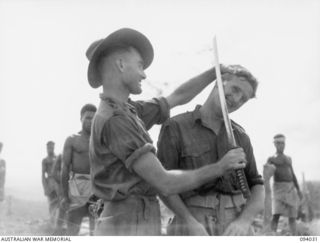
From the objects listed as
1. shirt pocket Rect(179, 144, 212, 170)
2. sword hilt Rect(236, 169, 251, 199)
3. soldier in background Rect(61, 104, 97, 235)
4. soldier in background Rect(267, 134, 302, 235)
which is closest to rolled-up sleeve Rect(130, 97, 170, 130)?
shirt pocket Rect(179, 144, 212, 170)

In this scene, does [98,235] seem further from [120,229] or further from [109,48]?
[109,48]

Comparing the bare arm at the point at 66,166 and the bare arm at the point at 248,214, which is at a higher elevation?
the bare arm at the point at 66,166

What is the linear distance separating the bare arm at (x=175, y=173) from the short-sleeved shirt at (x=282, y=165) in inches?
288

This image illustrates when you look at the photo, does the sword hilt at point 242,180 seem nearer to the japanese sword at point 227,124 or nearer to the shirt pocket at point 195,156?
the japanese sword at point 227,124

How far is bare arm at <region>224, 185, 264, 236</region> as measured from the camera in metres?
3.07

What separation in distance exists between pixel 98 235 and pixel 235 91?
1198 mm

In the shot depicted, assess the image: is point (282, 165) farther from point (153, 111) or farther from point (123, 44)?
point (123, 44)

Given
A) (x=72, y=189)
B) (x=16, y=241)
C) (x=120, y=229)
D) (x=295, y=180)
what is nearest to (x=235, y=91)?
(x=120, y=229)

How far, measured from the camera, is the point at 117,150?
2572 millimetres

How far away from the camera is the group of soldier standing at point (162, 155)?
2605 millimetres

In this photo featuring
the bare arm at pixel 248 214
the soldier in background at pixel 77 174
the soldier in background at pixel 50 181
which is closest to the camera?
the bare arm at pixel 248 214

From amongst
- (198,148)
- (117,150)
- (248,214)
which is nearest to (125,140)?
(117,150)

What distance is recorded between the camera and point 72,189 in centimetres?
633

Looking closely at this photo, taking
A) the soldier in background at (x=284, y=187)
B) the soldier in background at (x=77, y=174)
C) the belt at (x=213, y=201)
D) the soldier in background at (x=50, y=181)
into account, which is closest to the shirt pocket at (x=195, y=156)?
the belt at (x=213, y=201)
